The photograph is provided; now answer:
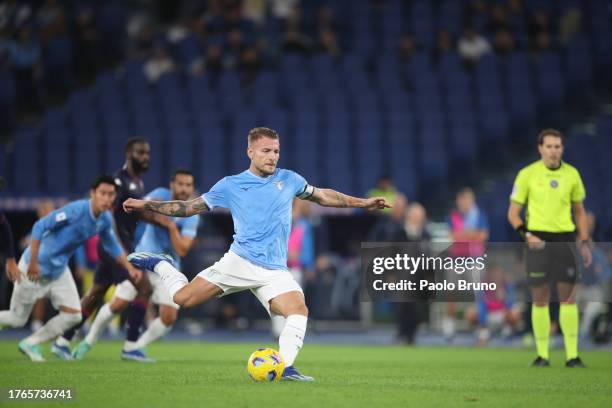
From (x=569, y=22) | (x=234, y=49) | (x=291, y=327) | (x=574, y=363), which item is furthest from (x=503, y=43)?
(x=291, y=327)

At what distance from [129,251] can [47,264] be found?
1.22m

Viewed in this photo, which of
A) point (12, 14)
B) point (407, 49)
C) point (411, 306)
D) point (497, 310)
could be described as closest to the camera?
point (411, 306)

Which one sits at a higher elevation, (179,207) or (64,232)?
(179,207)

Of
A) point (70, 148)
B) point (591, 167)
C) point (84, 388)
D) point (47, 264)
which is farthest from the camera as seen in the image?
point (70, 148)

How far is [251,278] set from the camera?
7.61m

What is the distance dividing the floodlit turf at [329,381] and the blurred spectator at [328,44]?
35.1 ft

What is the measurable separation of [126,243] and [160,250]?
0.53 meters

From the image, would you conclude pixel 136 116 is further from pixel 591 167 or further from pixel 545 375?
pixel 545 375

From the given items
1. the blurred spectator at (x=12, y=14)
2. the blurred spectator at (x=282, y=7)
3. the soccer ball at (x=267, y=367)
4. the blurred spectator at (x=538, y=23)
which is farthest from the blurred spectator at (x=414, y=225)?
the blurred spectator at (x=12, y=14)

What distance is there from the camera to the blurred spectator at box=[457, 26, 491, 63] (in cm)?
2098

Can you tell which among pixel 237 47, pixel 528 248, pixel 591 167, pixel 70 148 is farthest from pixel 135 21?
pixel 528 248

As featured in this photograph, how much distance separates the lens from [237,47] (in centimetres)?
2141

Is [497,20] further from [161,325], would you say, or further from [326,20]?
[161,325]

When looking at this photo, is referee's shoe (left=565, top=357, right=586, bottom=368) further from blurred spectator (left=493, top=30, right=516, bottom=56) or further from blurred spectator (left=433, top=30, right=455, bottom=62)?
blurred spectator (left=493, top=30, right=516, bottom=56)
